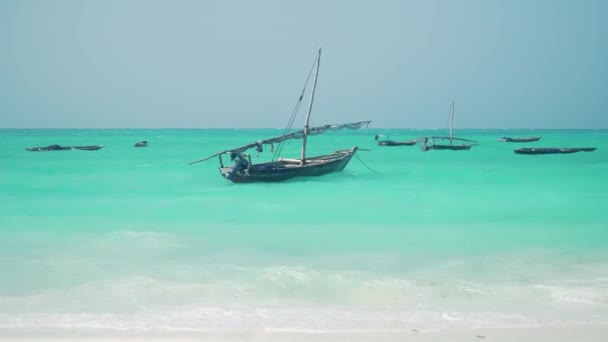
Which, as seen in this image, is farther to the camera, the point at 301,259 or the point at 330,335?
the point at 301,259

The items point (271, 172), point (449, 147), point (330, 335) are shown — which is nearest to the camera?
point (330, 335)

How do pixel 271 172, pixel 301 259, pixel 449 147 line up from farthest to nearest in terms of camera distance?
pixel 449 147 < pixel 271 172 < pixel 301 259

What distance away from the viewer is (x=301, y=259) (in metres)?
9.35

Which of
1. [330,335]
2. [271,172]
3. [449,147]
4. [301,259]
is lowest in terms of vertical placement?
[301,259]

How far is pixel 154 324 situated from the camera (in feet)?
18.7

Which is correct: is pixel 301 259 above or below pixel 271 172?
below

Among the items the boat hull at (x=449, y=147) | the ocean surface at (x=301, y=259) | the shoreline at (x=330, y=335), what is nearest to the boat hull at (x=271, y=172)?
the ocean surface at (x=301, y=259)

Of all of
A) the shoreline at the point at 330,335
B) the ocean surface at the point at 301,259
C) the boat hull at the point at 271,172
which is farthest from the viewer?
the boat hull at the point at 271,172

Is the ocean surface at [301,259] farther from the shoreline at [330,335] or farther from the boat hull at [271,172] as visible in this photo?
the boat hull at [271,172]

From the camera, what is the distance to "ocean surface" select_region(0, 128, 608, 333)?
20.0ft

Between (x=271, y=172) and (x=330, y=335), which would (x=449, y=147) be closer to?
(x=271, y=172)

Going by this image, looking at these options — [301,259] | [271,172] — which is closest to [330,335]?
[301,259]

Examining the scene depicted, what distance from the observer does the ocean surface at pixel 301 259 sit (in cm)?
611

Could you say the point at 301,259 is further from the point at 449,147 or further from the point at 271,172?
the point at 449,147
